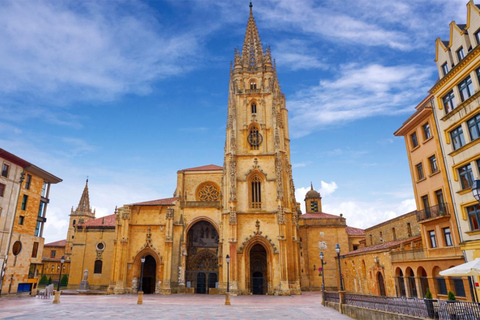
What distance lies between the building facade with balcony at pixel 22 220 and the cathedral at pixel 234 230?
8587 mm

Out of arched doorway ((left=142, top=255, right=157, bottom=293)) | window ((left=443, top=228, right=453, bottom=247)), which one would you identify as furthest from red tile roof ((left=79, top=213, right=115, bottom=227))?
window ((left=443, top=228, right=453, bottom=247))

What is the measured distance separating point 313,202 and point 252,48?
94.3 ft

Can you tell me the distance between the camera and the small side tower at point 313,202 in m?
58.5

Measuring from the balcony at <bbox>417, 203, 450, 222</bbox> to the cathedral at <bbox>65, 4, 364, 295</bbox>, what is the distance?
1718 cm

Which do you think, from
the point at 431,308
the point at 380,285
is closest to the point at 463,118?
the point at 431,308

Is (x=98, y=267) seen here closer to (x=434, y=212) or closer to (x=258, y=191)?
(x=258, y=191)

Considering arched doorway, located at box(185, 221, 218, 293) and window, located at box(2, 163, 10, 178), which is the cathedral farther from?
window, located at box(2, 163, 10, 178)

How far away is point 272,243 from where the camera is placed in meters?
37.8

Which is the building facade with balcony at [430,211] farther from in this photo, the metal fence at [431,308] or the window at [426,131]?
the metal fence at [431,308]

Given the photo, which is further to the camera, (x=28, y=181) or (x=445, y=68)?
(x=28, y=181)

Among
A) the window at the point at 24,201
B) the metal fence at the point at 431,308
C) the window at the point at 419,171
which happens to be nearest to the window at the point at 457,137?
the window at the point at 419,171

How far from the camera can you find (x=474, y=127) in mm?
18453

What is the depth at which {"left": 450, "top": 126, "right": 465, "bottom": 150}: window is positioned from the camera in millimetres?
19556

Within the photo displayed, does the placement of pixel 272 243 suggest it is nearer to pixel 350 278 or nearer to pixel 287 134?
pixel 350 278
